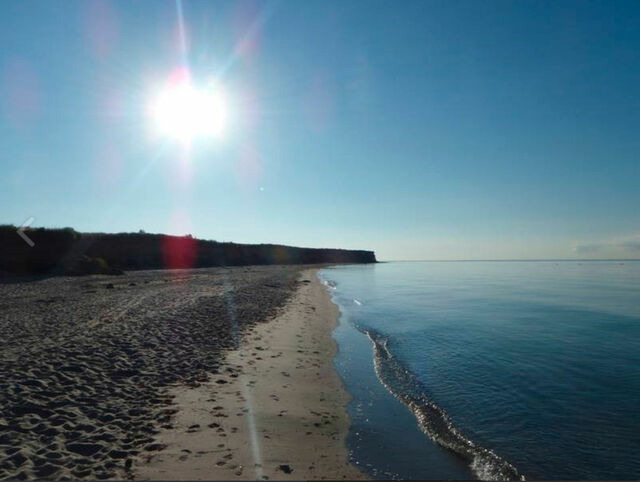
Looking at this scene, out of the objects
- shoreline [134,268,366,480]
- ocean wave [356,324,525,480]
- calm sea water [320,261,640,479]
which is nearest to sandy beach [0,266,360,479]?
shoreline [134,268,366,480]

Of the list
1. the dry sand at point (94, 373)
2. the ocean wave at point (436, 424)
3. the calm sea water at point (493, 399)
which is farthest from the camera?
the calm sea water at point (493, 399)

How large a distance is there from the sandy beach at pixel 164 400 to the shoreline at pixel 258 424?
27 millimetres

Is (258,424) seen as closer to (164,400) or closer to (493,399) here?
(164,400)

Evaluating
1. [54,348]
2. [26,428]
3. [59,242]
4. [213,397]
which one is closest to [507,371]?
[213,397]

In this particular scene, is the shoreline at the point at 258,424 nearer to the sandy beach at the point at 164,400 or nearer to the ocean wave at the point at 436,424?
the sandy beach at the point at 164,400

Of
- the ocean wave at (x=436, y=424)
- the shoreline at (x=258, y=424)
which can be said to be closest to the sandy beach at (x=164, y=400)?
the shoreline at (x=258, y=424)

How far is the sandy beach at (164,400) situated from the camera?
5.62m

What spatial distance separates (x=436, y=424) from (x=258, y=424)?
3.91 meters

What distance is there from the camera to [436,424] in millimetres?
8438

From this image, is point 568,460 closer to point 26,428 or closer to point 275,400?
point 275,400

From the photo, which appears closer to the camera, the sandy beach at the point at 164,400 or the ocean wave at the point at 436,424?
the sandy beach at the point at 164,400

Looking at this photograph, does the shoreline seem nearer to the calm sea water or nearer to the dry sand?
the dry sand

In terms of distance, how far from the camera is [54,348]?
10.7 m

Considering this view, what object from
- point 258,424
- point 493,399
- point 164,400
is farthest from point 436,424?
point 164,400
